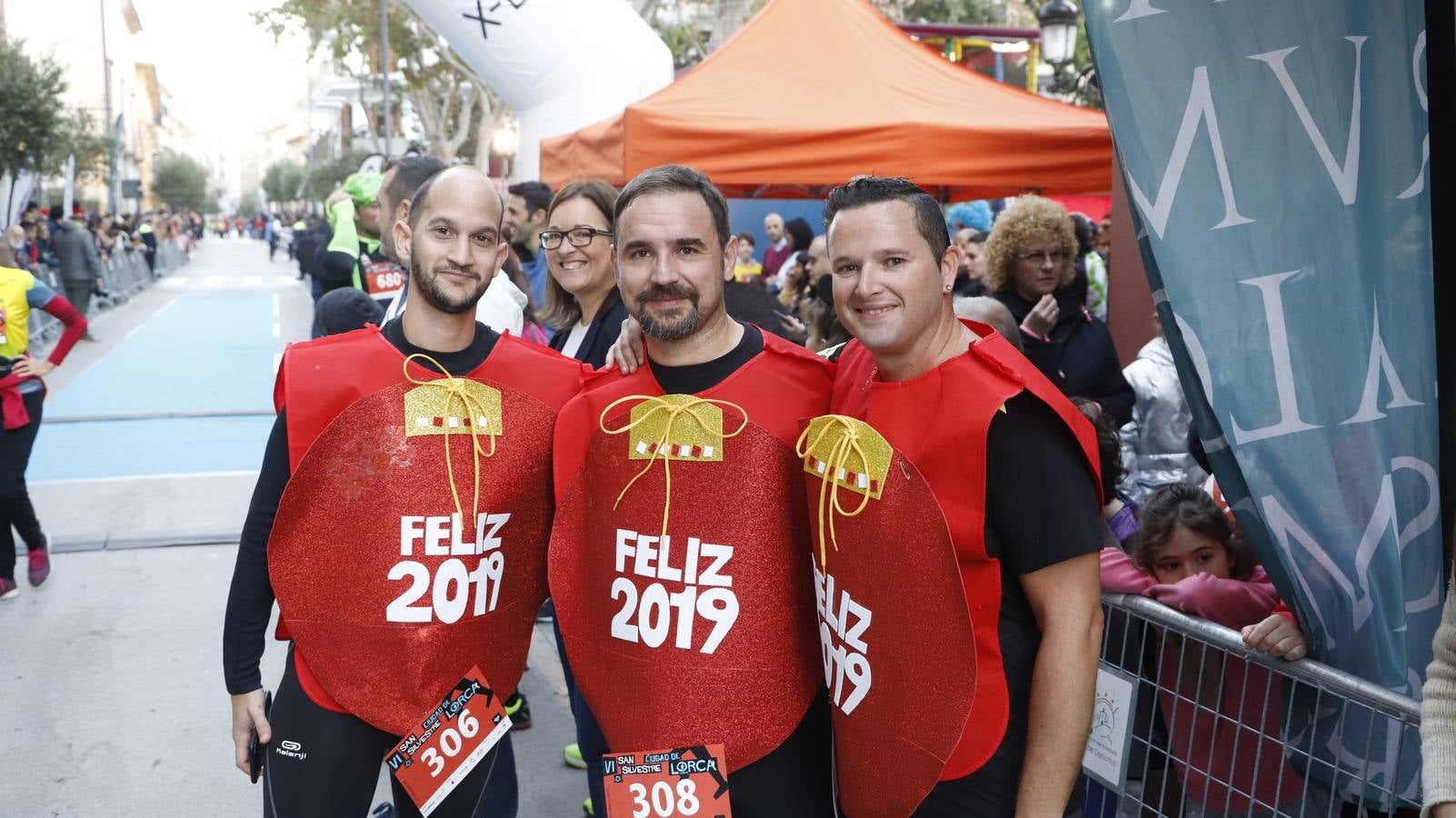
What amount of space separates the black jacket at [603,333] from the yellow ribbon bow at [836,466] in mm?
1478

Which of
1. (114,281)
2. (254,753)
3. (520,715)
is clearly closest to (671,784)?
(254,753)

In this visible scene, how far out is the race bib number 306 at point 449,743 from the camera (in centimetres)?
239

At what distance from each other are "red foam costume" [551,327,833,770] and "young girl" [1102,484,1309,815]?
82cm

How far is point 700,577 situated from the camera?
7.14 ft

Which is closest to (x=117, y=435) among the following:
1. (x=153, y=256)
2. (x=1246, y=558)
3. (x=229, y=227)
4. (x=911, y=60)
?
(x=911, y=60)

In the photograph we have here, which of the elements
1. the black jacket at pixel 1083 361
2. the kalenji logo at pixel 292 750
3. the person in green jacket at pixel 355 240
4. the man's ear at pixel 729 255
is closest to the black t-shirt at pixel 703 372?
the man's ear at pixel 729 255

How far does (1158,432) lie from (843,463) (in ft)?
10.1

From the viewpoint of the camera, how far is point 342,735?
2.41 metres

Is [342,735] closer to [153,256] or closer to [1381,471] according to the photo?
[1381,471]

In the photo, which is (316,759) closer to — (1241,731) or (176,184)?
(1241,731)

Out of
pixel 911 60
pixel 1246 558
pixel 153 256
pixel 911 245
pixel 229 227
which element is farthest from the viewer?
pixel 229 227

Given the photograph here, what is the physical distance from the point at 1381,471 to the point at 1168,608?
0.52m

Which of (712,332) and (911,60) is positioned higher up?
(911,60)

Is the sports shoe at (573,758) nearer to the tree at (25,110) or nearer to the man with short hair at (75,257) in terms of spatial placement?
the man with short hair at (75,257)
